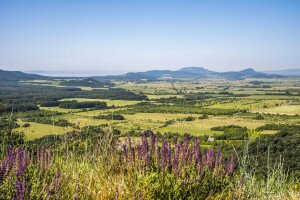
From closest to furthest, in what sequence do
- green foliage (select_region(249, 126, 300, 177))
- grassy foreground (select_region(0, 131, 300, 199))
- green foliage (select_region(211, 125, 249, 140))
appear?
grassy foreground (select_region(0, 131, 300, 199)), green foliage (select_region(249, 126, 300, 177)), green foliage (select_region(211, 125, 249, 140))

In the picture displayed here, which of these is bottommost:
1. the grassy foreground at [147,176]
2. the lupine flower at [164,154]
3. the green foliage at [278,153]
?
the green foliage at [278,153]

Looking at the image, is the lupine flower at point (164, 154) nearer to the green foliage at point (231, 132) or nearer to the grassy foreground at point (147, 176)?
the grassy foreground at point (147, 176)

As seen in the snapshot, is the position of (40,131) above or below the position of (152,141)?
below

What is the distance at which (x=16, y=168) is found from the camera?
3.73m

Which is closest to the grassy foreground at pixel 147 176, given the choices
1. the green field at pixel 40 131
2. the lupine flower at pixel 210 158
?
the lupine flower at pixel 210 158

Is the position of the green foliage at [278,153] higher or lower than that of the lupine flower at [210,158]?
lower

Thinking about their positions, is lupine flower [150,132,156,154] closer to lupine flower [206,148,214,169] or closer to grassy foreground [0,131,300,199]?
grassy foreground [0,131,300,199]

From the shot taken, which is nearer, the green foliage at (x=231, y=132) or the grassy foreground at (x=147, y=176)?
the grassy foreground at (x=147, y=176)

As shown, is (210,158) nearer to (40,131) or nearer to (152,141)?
(152,141)

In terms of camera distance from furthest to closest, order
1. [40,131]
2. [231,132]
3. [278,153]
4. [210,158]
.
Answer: [231,132]
[40,131]
[278,153]
[210,158]

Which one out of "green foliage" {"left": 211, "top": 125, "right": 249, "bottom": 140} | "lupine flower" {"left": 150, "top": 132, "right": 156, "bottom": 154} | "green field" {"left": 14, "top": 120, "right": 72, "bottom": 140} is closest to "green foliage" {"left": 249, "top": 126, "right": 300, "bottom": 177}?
"lupine flower" {"left": 150, "top": 132, "right": 156, "bottom": 154}

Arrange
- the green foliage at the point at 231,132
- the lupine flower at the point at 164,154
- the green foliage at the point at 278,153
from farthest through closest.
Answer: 1. the green foliage at the point at 231,132
2. the green foliage at the point at 278,153
3. the lupine flower at the point at 164,154

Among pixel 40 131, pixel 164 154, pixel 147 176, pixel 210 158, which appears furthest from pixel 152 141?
pixel 40 131

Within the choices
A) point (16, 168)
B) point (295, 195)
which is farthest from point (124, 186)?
point (295, 195)
